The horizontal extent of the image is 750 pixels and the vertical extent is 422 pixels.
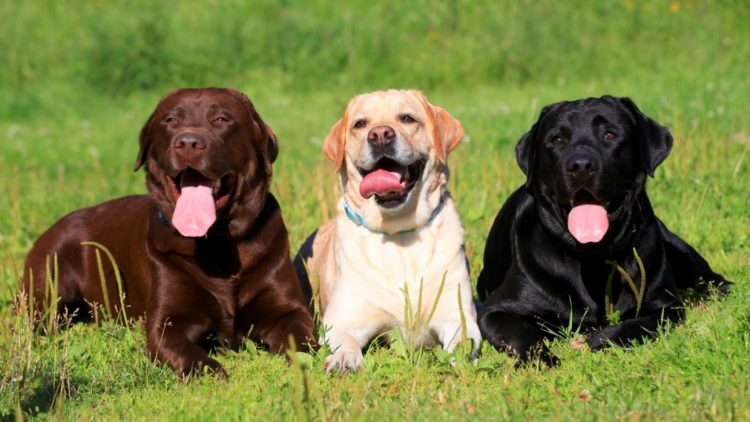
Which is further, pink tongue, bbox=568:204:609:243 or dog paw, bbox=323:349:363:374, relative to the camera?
pink tongue, bbox=568:204:609:243

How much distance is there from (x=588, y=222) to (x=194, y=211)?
2028 mm

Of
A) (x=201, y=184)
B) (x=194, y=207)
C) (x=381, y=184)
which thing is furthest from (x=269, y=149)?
(x=381, y=184)

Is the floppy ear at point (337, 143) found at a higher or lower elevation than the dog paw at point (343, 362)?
higher

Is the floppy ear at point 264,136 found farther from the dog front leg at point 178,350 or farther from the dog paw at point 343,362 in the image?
the dog paw at point 343,362

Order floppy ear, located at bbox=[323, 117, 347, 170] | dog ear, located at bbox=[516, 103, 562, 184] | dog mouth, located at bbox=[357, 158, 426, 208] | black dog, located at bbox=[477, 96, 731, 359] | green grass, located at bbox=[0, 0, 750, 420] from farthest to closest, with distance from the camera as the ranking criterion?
floppy ear, located at bbox=[323, 117, 347, 170] → dog ear, located at bbox=[516, 103, 562, 184] → dog mouth, located at bbox=[357, 158, 426, 208] → black dog, located at bbox=[477, 96, 731, 359] → green grass, located at bbox=[0, 0, 750, 420]

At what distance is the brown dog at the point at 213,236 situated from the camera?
208 inches

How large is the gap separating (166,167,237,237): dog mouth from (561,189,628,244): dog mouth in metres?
1.79

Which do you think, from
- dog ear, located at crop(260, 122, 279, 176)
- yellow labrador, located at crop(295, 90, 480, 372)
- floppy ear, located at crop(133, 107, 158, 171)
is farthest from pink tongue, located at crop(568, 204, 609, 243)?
floppy ear, located at crop(133, 107, 158, 171)

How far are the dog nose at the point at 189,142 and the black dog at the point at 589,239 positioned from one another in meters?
1.71

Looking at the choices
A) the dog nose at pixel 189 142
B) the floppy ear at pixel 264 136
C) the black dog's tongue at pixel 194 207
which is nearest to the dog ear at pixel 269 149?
the floppy ear at pixel 264 136

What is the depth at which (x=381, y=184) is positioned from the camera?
5.28m

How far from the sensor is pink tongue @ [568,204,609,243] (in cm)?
508

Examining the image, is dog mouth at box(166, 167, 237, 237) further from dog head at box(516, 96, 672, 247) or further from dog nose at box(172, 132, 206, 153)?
dog head at box(516, 96, 672, 247)

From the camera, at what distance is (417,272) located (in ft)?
17.9
